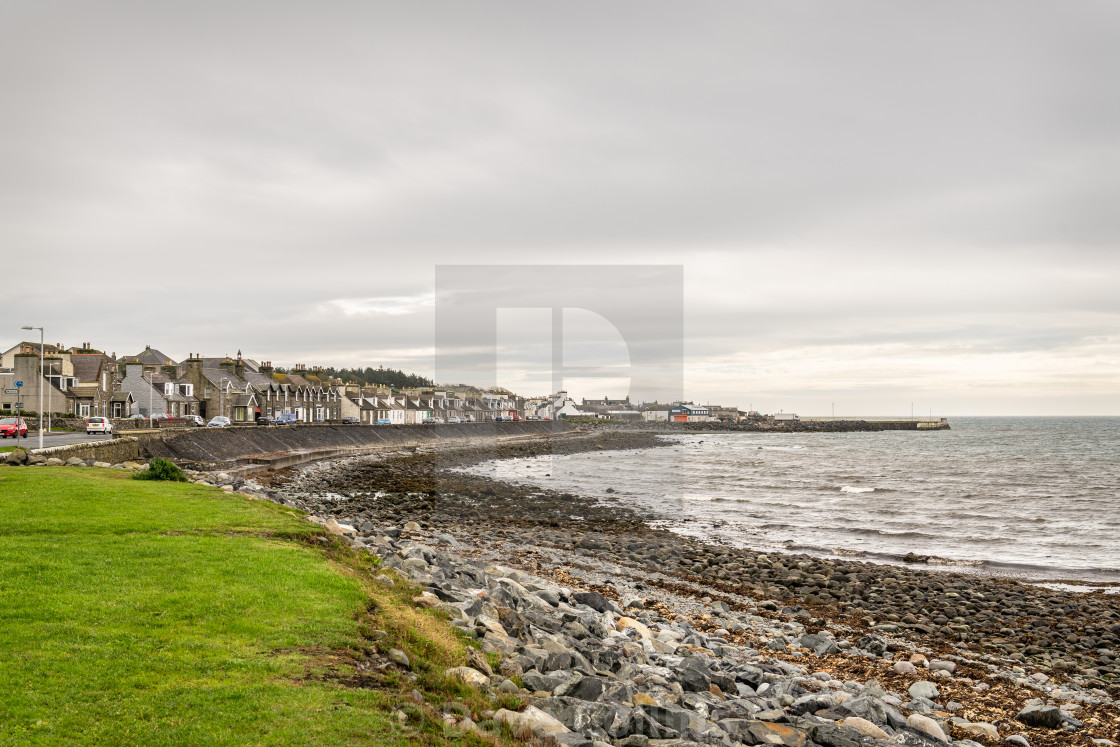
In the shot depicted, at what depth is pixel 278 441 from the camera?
72312 millimetres

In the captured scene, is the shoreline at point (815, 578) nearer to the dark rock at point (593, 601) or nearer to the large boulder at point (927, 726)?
the dark rock at point (593, 601)

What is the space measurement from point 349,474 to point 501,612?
4087 centimetres

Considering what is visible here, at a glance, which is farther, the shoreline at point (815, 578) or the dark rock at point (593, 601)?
the dark rock at point (593, 601)

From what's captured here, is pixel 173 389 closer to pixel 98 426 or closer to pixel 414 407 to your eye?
pixel 98 426

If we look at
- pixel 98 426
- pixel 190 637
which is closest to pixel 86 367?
pixel 98 426

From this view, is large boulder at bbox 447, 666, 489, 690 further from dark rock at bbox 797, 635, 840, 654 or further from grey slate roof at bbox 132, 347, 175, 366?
grey slate roof at bbox 132, 347, 175, 366

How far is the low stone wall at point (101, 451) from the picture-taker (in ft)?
105

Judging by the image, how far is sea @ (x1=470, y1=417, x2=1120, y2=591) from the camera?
25.4 meters

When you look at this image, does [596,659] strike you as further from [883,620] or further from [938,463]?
[938,463]

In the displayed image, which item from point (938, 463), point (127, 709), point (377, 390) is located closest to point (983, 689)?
→ point (127, 709)

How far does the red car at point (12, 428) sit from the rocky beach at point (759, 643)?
3683 cm

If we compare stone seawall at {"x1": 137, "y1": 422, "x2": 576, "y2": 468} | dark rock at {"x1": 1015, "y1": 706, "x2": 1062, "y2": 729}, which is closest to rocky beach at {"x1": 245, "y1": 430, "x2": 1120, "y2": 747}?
dark rock at {"x1": 1015, "y1": 706, "x2": 1062, "y2": 729}

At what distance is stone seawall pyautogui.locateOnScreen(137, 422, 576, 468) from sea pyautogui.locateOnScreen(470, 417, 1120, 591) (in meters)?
19.8

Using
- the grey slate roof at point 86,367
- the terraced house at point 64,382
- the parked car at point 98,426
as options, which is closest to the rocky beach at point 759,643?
the parked car at point 98,426
